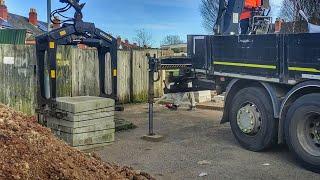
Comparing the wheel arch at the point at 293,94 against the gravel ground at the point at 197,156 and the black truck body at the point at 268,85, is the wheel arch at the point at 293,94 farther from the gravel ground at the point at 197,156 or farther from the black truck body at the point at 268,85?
the gravel ground at the point at 197,156

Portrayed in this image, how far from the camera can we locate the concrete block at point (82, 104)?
29.8 feet

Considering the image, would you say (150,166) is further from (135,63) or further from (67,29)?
(135,63)

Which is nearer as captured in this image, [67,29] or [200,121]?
[67,29]

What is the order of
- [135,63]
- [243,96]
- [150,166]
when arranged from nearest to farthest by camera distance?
[150,166] → [243,96] → [135,63]

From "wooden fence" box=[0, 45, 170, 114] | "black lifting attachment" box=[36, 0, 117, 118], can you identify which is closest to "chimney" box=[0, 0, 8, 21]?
"wooden fence" box=[0, 45, 170, 114]

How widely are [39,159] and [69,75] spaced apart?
9.43 meters

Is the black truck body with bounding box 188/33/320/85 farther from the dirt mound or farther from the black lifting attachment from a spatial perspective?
the dirt mound

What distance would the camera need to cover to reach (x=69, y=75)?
14.3 metres

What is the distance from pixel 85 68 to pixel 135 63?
8.43 feet

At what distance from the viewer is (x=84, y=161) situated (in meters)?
5.51

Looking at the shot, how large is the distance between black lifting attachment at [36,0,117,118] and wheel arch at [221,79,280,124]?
2.99 m

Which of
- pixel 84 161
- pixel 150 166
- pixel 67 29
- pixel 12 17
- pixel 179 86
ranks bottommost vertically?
pixel 150 166

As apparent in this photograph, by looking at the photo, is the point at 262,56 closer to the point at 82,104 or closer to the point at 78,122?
the point at 82,104

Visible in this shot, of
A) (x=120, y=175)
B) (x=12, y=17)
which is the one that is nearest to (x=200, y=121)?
(x=120, y=175)
